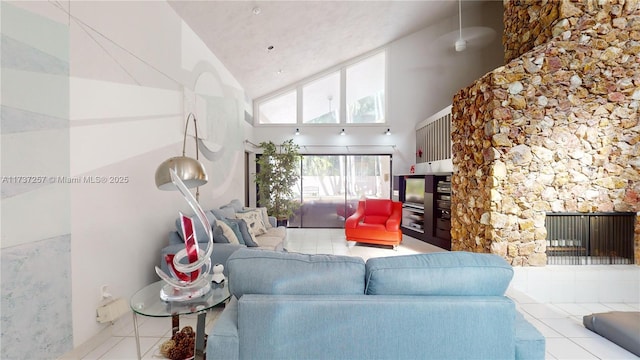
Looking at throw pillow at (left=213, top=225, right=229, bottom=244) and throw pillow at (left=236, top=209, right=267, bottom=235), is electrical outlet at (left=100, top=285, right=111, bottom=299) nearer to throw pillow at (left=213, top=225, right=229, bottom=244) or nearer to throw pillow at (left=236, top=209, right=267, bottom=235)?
throw pillow at (left=213, top=225, right=229, bottom=244)

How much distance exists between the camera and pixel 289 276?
1.32 metres

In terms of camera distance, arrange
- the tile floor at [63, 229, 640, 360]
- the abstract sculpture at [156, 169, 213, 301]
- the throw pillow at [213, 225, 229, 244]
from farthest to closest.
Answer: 1. the throw pillow at [213, 225, 229, 244]
2. the tile floor at [63, 229, 640, 360]
3. the abstract sculpture at [156, 169, 213, 301]

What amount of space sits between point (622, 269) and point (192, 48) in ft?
19.7

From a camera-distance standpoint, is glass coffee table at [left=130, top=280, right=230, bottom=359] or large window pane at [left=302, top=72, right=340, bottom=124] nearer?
glass coffee table at [left=130, top=280, right=230, bottom=359]

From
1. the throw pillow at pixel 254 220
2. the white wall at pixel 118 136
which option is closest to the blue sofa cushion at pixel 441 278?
the white wall at pixel 118 136

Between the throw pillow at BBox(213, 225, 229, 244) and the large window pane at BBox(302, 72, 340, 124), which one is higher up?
the large window pane at BBox(302, 72, 340, 124)

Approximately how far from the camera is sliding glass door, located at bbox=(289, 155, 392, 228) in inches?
285

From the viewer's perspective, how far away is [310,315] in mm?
1263

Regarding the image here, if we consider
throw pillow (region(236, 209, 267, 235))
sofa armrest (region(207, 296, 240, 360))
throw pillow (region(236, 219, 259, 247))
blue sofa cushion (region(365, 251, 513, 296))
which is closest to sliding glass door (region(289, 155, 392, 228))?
throw pillow (region(236, 209, 267, 235))

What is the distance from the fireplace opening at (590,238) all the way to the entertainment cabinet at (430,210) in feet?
5.20

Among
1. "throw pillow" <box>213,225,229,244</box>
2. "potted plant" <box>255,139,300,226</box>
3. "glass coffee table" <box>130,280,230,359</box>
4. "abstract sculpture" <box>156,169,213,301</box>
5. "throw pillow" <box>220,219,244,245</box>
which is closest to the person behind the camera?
"glass coffee table" <box>130,280,230,359</box>

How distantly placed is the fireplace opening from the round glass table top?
415cm

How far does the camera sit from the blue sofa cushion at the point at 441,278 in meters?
1.32

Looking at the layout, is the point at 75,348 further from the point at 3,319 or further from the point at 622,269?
the point at 622,269
